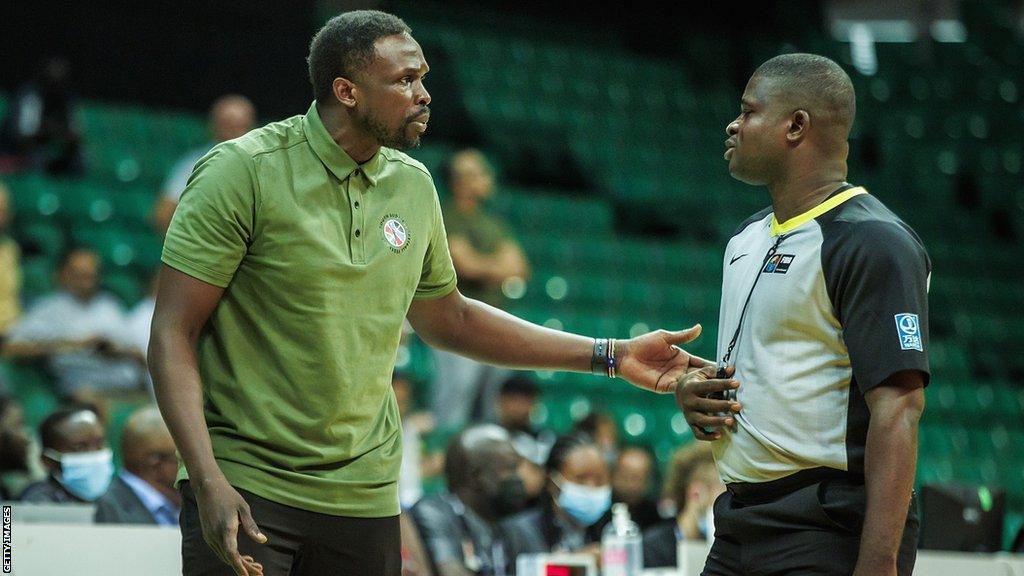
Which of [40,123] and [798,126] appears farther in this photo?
[40,123]

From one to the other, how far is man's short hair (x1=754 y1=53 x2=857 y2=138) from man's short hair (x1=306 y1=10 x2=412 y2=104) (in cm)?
100

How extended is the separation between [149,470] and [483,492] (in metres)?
1.84

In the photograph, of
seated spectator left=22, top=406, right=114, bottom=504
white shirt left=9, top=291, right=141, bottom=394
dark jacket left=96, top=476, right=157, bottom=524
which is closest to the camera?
dark jacket left=96, top=476, right=157, bottom=524

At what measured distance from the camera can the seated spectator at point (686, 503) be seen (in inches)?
257

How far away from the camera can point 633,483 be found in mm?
7938

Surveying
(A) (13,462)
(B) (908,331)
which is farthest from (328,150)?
(A) (13,462)

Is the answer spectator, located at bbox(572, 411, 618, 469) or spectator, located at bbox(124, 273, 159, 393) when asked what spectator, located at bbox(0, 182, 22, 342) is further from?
spectator, located at bbox(572, 411, 618, 469)

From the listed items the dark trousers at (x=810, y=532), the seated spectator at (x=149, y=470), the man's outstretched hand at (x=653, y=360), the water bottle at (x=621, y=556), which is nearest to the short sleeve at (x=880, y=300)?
the dark trousers at (x=810, y=532)

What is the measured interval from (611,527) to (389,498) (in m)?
3.27

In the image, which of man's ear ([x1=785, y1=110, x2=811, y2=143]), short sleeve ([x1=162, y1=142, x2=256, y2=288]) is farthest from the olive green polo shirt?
man's ear ([x1=785, y1=110, x2=811, y2=143])

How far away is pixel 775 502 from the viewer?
125 inches

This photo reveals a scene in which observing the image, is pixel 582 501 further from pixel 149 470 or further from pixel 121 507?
Answer: pixel 121 507

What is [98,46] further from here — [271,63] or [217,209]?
[217,209]

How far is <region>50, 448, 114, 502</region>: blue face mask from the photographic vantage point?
233 inches
